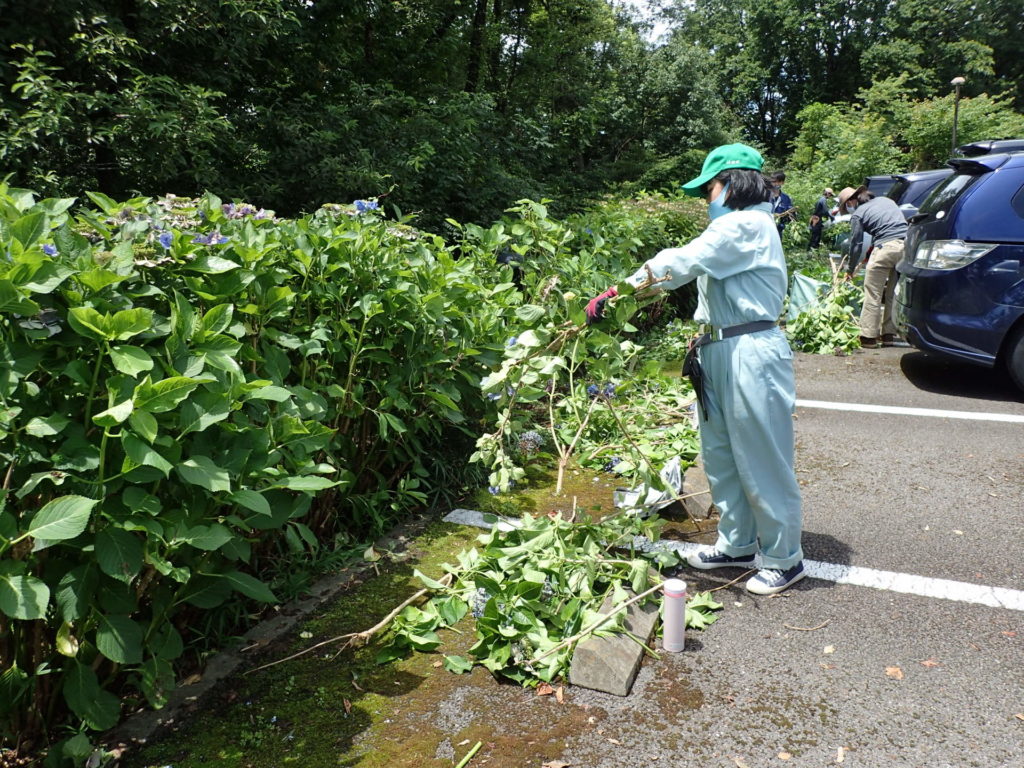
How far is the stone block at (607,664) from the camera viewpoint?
2.63m

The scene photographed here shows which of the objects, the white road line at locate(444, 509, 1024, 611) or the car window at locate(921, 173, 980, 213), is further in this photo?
the car window at locate(921, 173, 980, 213)

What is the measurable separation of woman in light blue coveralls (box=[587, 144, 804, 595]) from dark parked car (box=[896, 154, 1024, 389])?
12.3 feet

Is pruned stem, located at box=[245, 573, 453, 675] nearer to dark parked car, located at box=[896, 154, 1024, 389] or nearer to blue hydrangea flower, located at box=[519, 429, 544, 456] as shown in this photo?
blue hydrangea flower, located at box=[519, 429, 544, 456]

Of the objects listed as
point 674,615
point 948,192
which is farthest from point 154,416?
point 948,192

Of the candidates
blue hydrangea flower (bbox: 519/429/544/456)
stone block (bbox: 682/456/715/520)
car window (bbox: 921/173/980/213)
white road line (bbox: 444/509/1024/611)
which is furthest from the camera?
car window (bbox: 921/173/980/213)

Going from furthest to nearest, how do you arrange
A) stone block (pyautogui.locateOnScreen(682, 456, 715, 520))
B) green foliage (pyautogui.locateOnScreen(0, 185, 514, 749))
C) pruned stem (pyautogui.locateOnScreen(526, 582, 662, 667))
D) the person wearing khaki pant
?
the person wearing khaki pant
stone block (pyautogui.locateOnScreen(682, 456, 715, 520))
pruned stem (pyautogui.locateOnScreen(526, 582, 662, 667))
green foliage (pyautogui.locateOnScreen(0, 185, 514, 749))

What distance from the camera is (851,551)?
146 inches

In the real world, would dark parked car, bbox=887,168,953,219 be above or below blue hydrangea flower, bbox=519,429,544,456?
above

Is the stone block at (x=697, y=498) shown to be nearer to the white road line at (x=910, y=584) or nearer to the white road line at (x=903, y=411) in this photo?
the white road line at (x=910, y=584)

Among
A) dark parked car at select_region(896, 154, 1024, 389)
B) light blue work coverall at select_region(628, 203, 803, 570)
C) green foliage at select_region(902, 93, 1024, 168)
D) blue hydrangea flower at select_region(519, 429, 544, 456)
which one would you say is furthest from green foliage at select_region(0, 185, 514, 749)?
green foliage at select_region(902, 93, 1024, 168)

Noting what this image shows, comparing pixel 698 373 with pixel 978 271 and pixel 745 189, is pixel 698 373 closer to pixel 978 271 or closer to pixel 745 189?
pixel 745 189

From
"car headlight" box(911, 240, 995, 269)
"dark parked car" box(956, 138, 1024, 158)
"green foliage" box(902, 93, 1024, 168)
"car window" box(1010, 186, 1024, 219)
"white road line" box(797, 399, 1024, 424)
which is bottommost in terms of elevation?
"white road line" box(797, 399, 1024, 424)

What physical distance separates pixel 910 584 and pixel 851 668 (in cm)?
83

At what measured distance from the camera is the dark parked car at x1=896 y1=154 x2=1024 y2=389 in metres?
5.94
